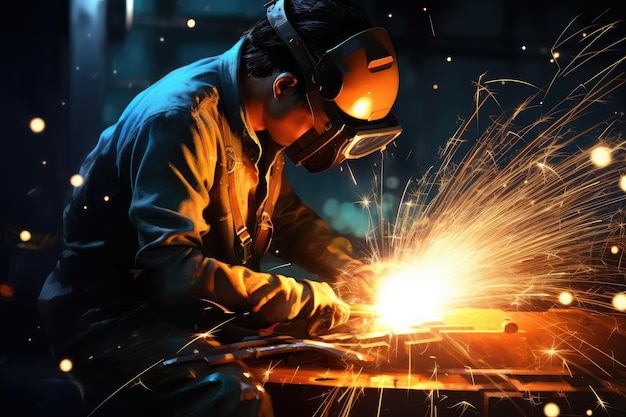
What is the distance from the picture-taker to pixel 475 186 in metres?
2.88

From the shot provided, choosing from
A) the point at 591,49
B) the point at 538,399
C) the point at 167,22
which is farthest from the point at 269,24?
the point at 591,49

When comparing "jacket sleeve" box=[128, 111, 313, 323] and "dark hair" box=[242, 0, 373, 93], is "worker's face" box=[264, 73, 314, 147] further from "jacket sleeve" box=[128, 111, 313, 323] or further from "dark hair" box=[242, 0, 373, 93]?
"jacket sleeve" box=[128, 111, 313, 323]

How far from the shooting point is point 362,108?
2084 millimetres

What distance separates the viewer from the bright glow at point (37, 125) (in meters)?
2.59

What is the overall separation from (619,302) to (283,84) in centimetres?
162

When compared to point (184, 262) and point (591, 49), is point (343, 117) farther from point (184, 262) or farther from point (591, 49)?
point (591, 49)

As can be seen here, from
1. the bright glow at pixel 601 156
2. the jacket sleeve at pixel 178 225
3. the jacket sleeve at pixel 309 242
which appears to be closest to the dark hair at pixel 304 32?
the jacket sleeve at pixel 178 225

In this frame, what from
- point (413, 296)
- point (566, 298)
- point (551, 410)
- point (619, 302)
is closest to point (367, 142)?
point (413, 296)

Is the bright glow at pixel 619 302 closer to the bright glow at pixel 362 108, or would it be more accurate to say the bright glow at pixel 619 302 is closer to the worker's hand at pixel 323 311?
the worker's hand at pixel 323 311

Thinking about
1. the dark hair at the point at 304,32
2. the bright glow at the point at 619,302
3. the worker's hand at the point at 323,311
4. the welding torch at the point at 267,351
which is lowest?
the welding torch at the point at 267,351

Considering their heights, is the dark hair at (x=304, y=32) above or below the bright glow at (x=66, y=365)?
above

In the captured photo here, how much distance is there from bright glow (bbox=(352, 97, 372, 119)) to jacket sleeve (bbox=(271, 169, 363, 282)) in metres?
0.58

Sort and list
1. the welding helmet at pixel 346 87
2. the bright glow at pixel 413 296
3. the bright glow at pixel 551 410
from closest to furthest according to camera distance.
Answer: the bright glow at pixel 551 410
the welding helmet at pixel 346 87
the bright glow at pixel 413 296

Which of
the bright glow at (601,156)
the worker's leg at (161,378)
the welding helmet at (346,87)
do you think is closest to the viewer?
the worker's leg at (161,378)
